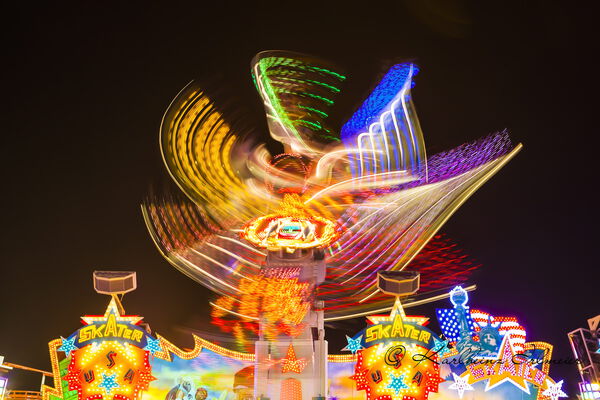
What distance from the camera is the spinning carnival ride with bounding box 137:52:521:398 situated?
69.8ft

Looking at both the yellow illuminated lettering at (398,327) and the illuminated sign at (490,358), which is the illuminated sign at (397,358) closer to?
the yellow illuminated lettering at (398,327)

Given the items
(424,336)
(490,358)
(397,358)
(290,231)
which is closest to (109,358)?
(290,231)

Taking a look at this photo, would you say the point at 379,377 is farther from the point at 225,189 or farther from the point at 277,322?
the point at 225,189

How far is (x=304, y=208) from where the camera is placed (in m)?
23.6

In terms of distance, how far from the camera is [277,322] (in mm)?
20922

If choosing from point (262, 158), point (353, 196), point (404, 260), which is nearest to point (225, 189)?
point (262, 158)

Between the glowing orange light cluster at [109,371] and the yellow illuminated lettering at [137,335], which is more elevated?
the yellow illuminated lettering at [137,335]

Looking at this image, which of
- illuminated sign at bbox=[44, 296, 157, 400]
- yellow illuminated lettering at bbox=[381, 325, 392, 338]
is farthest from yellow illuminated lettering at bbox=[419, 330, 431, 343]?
illuminated sign at bbox=[44, 296, 157, 400]

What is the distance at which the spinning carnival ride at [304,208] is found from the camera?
21.3 meters

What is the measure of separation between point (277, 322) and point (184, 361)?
3873 millimetres

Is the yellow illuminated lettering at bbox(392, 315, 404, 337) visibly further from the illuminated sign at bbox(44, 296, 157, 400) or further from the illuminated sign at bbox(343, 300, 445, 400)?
the illuminated sign at bbox(44, 296, 157, 400)

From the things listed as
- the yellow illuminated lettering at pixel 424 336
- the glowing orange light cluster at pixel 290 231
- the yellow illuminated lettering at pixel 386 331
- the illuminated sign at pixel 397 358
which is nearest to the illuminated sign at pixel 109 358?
the glowing orange light cluster at pixel 290 231

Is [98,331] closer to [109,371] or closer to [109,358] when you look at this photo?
[109,358]

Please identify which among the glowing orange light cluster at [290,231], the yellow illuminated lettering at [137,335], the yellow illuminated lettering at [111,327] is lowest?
the yellow illuminated lettering at [137,335]
